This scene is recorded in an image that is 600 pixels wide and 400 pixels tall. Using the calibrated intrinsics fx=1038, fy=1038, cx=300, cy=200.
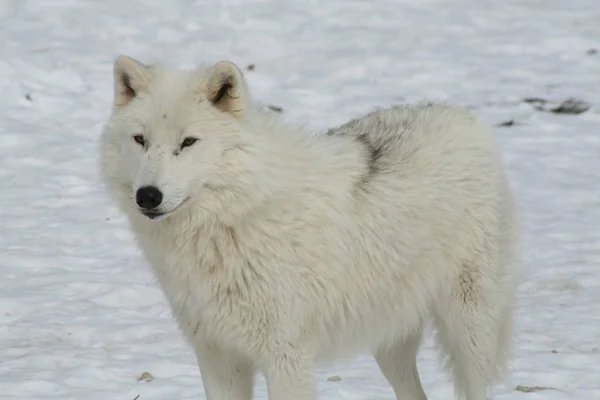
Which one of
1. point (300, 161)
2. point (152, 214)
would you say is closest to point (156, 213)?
point (152, 214)

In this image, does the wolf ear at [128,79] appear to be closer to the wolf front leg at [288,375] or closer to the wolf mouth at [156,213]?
the wolf mouth at [156,213]

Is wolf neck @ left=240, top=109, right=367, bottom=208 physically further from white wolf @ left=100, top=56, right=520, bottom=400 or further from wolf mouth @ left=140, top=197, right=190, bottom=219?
wolf mouth @ left=140, top=197, right=190, bottom=219

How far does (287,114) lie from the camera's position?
10414mm

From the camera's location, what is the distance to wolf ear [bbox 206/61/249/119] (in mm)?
4305

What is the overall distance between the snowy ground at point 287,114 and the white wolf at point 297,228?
965 millimetres

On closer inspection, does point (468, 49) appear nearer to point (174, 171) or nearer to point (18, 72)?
point (18, 72)

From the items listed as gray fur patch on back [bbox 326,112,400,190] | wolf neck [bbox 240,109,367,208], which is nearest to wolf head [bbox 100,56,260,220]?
wolf neck [bbox 240,109,367,208]

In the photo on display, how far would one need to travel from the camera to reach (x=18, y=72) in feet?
35.9

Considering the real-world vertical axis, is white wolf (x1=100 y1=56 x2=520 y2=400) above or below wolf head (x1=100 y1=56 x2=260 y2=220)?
below

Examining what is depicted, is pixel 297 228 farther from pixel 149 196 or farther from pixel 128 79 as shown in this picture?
pixel 128 79

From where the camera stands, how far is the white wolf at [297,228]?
4.28 metres

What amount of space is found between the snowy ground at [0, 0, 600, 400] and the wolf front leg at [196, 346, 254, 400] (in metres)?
1.04

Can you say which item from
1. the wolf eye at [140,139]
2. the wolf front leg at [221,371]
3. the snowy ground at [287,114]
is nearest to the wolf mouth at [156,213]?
Answer: the wolf eye at [140,139]

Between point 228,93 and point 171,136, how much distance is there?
0.32 meters
